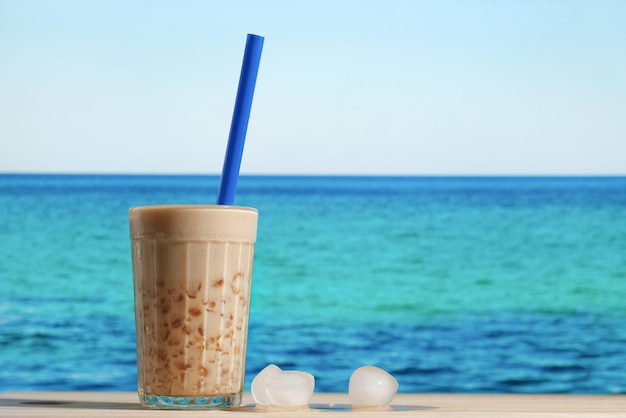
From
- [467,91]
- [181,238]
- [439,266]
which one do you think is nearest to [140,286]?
[181,238]

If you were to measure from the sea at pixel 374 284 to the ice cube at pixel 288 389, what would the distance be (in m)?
5.91

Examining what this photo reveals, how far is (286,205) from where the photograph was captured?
20.1 metres

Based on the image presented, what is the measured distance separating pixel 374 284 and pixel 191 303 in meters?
12.5

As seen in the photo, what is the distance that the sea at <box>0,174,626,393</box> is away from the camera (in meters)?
7.68

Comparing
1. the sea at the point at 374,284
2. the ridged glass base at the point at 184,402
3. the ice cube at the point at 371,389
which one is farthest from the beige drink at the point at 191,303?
the sea at the point at 374,284

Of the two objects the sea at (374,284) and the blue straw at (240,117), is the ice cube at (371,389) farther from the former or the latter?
the sea at (374,284)

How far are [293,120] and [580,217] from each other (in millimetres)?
6007

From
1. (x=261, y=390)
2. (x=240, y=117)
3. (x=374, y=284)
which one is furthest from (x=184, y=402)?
(x=374, y=284)

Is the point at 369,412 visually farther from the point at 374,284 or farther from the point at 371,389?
the point at 374,284

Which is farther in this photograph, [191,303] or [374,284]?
[374,284]

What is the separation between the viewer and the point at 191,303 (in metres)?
1.00

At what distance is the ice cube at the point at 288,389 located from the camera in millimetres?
1024

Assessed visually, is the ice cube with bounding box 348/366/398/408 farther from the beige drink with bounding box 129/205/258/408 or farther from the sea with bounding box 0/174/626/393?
the sea with bounding box 0/174/626/393

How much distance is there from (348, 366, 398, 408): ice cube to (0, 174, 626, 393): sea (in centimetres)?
589
